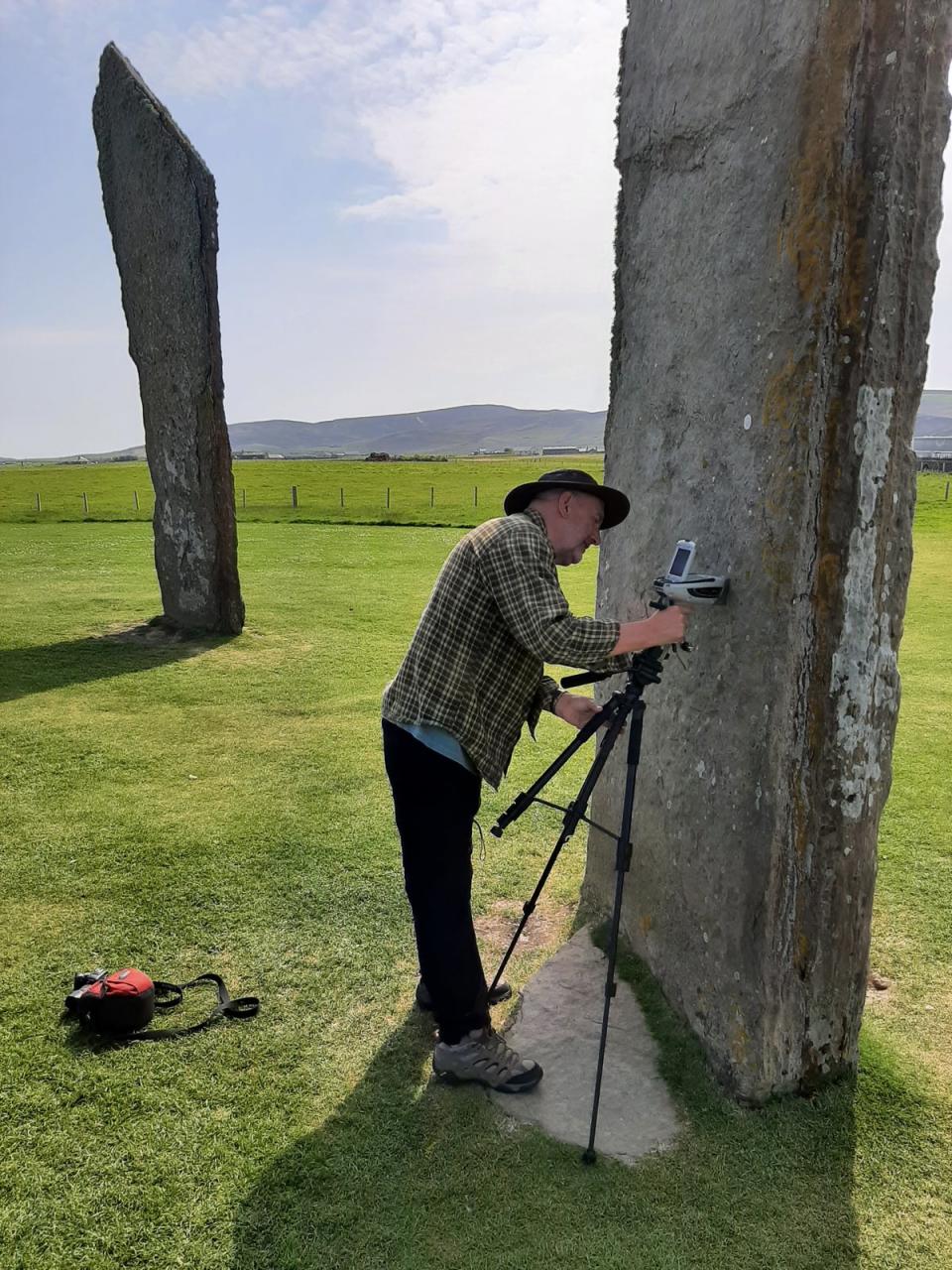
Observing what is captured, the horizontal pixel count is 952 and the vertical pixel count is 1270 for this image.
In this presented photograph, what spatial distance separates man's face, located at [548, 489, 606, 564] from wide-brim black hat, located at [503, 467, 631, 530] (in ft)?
0.12

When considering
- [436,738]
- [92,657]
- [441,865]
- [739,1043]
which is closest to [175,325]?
[92,657]

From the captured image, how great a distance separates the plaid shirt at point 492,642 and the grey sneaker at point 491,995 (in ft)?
3.91

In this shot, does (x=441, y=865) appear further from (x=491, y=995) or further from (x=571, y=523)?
(x=571, y=523)

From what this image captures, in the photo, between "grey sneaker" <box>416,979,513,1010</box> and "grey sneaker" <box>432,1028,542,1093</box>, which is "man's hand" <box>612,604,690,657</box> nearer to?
"grey sneaker" <box>432,1028,542,1093</box>

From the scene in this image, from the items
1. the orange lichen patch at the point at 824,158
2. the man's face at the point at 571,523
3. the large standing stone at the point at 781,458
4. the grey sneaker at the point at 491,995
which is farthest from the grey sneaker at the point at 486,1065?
the orange lichen patch at the point at 824,158

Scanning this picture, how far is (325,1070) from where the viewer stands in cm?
341

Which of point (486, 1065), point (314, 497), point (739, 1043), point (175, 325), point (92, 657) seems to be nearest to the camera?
point (739, 1043)

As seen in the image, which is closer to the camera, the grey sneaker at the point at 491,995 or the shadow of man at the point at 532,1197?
the shadow of man at the point at 532,1197

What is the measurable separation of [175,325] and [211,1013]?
7.69 m

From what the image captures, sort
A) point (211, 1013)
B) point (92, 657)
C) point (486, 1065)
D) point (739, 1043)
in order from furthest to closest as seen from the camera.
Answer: point (92, 657)
point (211, 1013)
point (486, 1065)
point (739, 1043)

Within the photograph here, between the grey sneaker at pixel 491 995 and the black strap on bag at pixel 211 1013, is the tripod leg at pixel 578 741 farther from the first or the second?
the black strap on bag at pixel 211 1013

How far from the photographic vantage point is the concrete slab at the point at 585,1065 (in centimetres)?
307

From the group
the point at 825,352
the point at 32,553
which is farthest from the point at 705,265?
the point at 32,553

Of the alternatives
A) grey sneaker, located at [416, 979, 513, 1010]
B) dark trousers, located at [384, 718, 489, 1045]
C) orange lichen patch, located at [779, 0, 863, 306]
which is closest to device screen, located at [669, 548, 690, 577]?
orange lichen patch, located at [779, 0, 863, 306]
